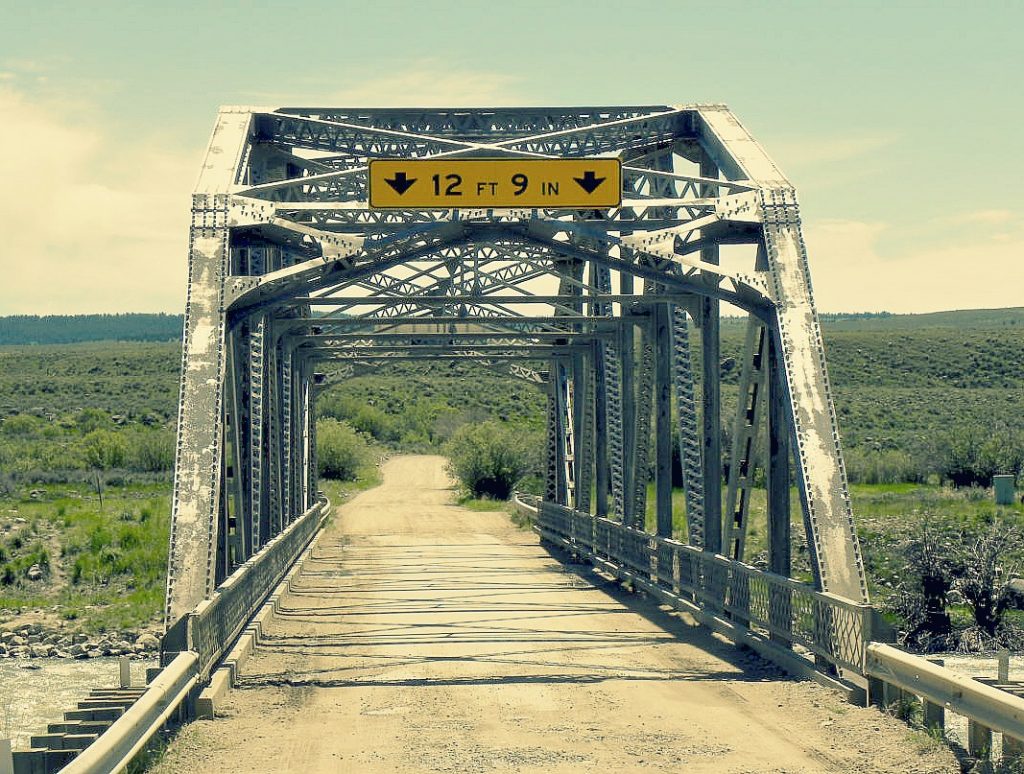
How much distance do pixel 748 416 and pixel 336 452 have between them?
45.5 m

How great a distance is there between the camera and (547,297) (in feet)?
80.0

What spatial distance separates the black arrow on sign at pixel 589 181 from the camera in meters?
15.5

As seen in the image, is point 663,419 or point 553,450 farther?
point 553,450

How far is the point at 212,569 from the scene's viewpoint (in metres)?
12.7

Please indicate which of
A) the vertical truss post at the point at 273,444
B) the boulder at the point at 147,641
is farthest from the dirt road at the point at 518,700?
the vertical truss post at the point at 273,444

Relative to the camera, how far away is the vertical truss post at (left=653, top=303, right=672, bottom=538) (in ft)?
64.0

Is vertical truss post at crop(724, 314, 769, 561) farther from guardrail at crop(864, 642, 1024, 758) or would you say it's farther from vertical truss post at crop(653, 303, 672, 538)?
guardrail at crop(864, 642, 1024, 758)

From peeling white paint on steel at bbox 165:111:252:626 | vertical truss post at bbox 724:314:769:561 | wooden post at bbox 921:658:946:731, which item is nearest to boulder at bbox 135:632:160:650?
peeling white paint on steel at bbox 165:111:252:626

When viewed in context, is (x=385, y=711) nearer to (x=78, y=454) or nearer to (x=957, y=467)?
(x=957, y=467)

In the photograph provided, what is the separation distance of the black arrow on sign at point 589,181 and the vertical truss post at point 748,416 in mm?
2046

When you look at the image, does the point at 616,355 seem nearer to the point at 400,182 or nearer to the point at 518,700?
the point at 400,182

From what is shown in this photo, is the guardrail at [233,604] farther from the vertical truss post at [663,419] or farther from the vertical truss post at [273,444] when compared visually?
the vertical truss post at [663,419]

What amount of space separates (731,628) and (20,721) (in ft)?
21.6

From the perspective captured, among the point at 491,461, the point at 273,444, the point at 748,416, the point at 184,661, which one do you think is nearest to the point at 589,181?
the point at 748,416
